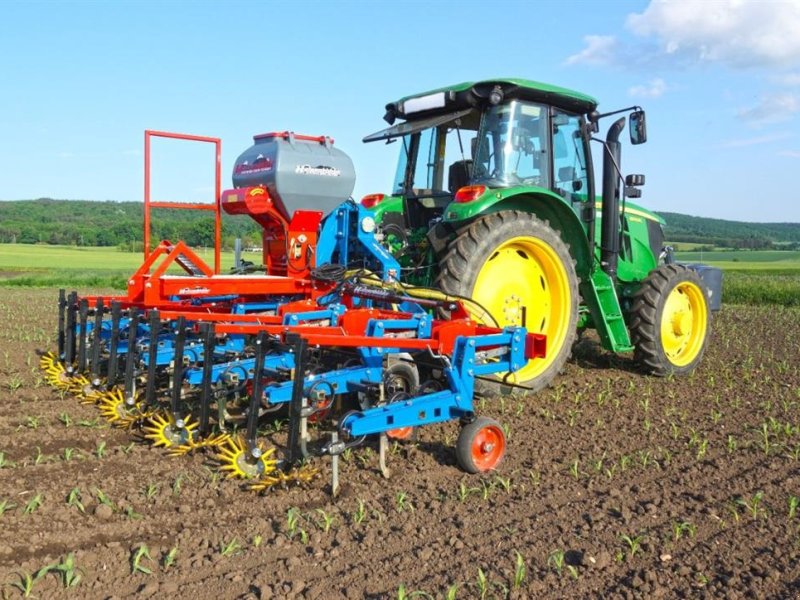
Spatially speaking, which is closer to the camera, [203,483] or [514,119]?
[203,483]

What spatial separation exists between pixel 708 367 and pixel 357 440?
5.27 m

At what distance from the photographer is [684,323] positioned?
7465 millimetres

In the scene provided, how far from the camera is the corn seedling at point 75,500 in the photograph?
11.5 feet

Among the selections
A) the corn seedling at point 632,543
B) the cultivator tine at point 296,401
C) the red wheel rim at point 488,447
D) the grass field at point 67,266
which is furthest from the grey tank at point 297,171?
the grass field at point 67,266

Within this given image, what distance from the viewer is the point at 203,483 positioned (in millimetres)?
3869

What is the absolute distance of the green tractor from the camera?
19.4ft

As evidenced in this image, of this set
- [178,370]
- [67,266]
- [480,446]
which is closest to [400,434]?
[480,446]

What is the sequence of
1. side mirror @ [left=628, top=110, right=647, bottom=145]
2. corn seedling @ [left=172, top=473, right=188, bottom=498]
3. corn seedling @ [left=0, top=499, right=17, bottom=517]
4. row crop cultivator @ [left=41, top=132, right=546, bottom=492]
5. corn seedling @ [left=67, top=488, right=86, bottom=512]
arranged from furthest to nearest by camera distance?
side mirror @ [left=628, top=110, right=647, bottom=145], row crop cultivator @ [left=41, top=132, right=546, bottom=492], corn seedling @ [left=172, top=473, right=188, bottom=498], corn seedling @ [left=67, top=488, right=86, bottom=512], corn seedling @ [left=0, top=499, right=17, bottom=517]

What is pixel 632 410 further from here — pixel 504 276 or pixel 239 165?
pixel 239 165

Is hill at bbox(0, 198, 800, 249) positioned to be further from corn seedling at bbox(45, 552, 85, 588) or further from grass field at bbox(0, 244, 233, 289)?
corn seedling at bbox(45, 552, 85, 588)

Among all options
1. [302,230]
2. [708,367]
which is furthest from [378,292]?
[708,367]

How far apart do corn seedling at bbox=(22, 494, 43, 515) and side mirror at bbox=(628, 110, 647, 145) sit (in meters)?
5.37

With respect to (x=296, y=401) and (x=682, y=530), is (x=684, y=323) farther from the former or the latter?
(x=296, y=401)

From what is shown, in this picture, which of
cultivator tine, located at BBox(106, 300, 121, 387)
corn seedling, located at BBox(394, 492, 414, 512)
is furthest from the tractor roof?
corn seedling, located at BBox(394, 492, 414, 512)
